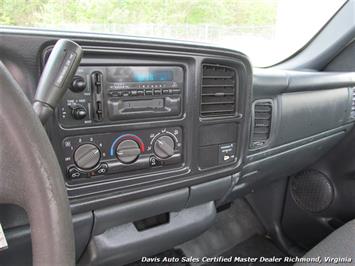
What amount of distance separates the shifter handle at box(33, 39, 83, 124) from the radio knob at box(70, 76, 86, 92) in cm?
22

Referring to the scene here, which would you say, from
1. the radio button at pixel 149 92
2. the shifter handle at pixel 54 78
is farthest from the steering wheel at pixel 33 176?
the radio button at pixel 149 92

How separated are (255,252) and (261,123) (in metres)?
0.83

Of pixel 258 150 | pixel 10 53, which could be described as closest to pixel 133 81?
pixel 10 53

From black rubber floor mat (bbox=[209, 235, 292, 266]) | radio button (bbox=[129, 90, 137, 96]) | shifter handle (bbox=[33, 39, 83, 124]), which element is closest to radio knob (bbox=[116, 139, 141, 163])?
radio button (bbox=[129, 90, 137, 96])

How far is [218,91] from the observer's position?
1069 mm

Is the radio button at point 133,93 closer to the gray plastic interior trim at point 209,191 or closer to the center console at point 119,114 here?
the center console at point 119,114

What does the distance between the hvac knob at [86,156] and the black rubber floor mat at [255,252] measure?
1.09 meters

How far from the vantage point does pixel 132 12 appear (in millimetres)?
1114

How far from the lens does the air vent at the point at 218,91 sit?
3.41 feet

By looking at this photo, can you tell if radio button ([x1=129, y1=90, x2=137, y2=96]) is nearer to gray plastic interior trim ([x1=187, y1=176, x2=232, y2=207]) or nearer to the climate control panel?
the climate control panel

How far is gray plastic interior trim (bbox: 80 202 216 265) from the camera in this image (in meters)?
1.04

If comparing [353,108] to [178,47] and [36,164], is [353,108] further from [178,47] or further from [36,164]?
[36,164]

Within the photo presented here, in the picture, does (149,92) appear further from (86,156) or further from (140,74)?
(86,156)

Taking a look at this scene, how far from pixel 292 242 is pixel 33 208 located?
1.73 m
